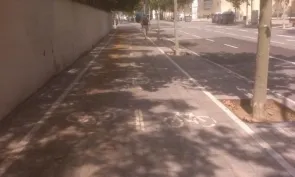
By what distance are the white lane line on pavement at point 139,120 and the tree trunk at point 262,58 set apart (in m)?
2.29

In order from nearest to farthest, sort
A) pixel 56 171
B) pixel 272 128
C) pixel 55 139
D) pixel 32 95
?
pixel 56 171 → pixel 55 139 → pixel 272 128 → pixel 32 95

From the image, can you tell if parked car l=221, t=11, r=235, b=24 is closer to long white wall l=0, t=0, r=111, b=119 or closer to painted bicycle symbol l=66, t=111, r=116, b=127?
long white wall l=0, t=0, r=111, b=119

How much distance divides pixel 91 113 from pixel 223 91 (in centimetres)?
391

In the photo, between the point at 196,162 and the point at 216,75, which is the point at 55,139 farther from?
the point at 216,75

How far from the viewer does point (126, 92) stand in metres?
10.4

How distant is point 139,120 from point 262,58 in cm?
284

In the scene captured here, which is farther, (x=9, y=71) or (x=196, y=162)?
(x=9, y=71)

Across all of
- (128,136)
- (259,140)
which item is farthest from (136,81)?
(259,140)

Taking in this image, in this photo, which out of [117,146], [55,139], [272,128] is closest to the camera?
[117,146]

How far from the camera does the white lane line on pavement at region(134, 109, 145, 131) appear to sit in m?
7.10

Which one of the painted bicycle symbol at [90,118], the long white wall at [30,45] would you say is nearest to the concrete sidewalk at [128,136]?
the painted bicycle symbol at [90,118]

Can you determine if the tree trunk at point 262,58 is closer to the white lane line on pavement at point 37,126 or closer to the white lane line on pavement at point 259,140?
the white lane line on pavement at point 259,140

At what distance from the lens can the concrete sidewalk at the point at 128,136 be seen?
5203 mm

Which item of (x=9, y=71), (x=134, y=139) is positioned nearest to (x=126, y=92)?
(x=9, y=71)
